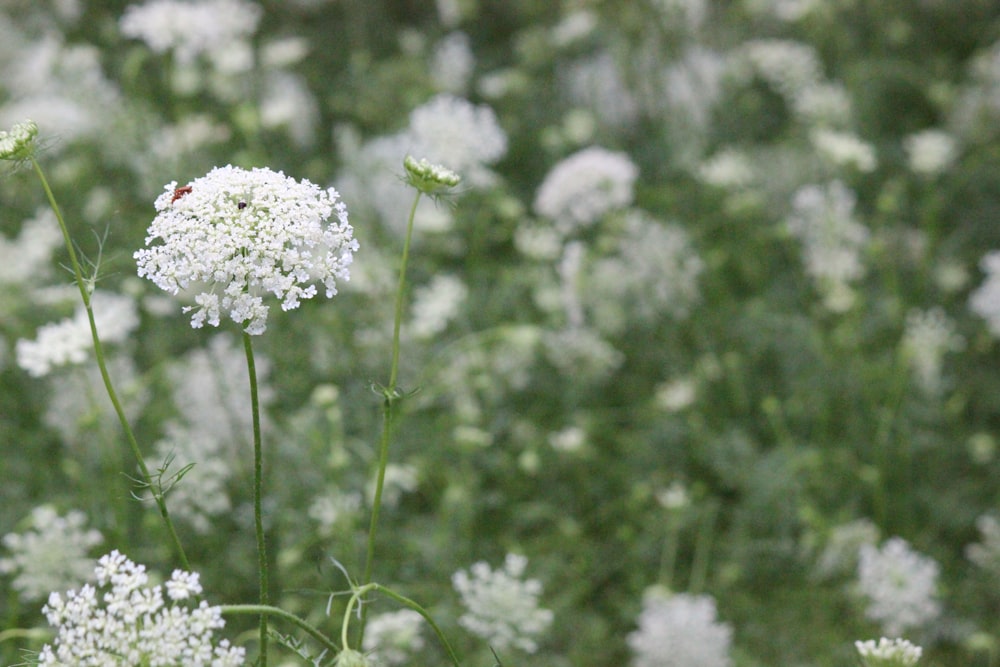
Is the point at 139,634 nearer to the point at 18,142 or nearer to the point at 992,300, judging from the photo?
the point at 18,142

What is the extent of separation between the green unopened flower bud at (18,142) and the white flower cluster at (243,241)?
0.22 m

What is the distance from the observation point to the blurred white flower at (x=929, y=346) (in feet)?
9.94

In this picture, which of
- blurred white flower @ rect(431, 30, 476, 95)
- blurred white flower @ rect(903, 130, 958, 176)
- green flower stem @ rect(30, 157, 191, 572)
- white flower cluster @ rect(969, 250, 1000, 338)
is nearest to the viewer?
green flower stem @ rect(30, 157, 191, 572)

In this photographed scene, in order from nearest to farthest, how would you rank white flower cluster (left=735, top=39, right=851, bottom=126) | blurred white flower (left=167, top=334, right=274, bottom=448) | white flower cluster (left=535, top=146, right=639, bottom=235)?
blurred white flower (left=167, top=334, right=274, bottom=448), white flower cluster (left=535, top=146, right=639, bottom=235), white flower cluster (left=735, top=39, right=851, bottom=126)

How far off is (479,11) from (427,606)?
3.69 metres

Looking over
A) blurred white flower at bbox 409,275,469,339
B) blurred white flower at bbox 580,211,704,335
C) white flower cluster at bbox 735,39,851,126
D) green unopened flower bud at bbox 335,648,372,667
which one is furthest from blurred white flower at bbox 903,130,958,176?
green unopened flower bud at bbox 335,648,372,667

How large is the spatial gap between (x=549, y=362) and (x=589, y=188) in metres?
0.68

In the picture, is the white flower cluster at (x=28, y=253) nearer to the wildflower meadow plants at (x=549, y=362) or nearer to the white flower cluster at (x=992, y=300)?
the wildflower meadow plants at (x=549, y=362)

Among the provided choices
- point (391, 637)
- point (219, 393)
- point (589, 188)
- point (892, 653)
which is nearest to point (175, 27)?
point (219, 393)

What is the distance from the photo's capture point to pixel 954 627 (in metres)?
2.65

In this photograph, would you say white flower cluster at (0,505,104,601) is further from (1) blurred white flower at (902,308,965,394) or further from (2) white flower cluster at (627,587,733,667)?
(1) blurred white flower at (902,308,965,394)

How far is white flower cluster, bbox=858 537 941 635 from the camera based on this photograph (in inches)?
97.4

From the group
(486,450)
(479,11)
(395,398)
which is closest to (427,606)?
(486,450)

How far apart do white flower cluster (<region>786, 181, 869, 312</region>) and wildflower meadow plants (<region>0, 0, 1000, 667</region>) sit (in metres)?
0.02
